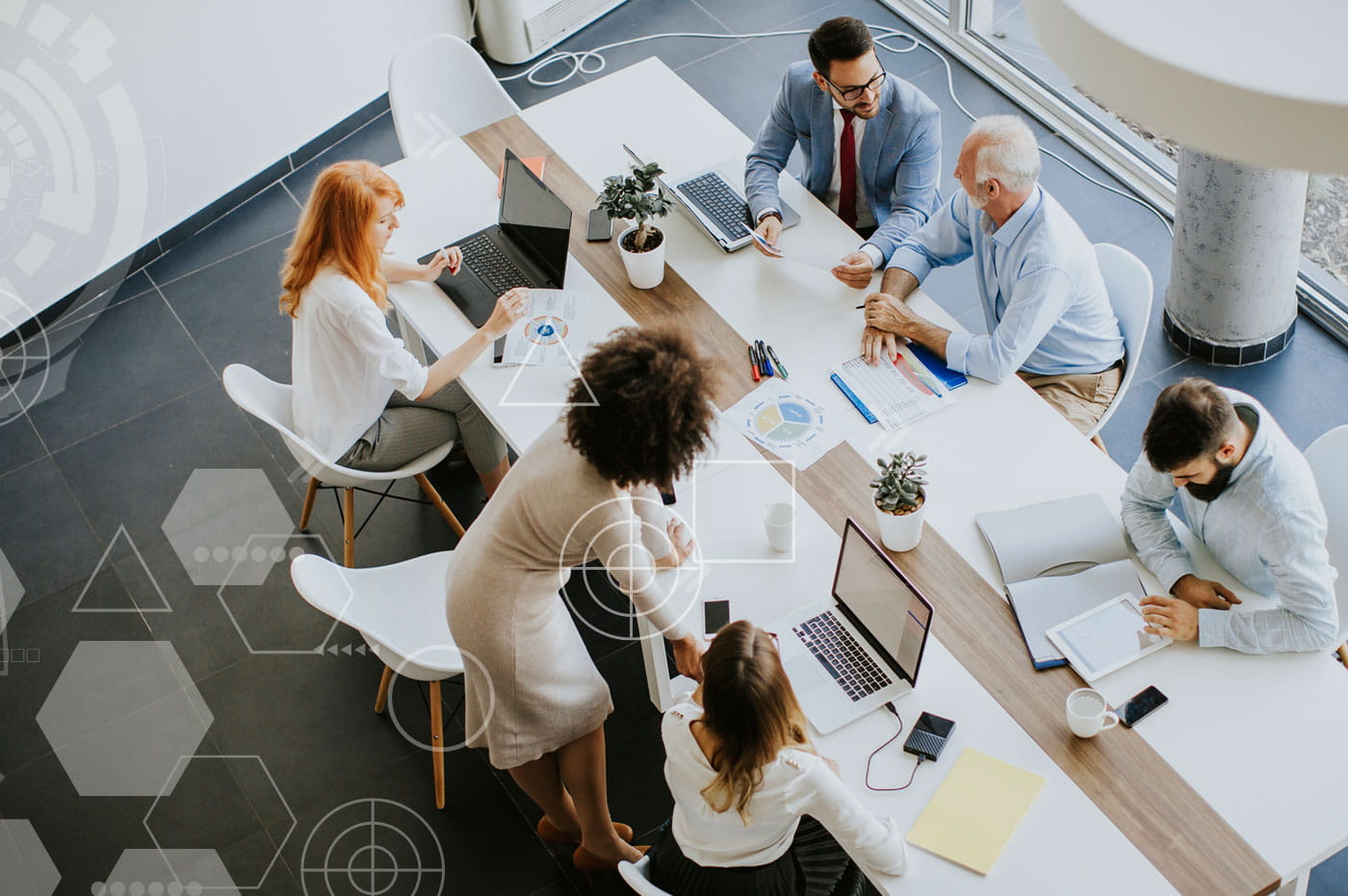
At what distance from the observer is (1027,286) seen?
2898 millimetres

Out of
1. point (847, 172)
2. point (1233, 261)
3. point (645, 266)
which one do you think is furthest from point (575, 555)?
point (1233, 261)

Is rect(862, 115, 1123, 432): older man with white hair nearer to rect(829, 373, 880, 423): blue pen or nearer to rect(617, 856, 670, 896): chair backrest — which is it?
rect(829, 373, 880, 423): blue pen

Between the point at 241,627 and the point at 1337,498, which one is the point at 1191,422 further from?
the point at 241,627

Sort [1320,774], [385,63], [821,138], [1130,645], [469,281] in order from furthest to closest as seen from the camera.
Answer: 1. [385,63]
2. [821,138]
3. [469,281]
4. [1130,645]
5. [1320,774]

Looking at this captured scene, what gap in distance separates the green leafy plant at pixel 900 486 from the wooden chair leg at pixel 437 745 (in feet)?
4.26

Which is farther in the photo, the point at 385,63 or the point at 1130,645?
the point at 385,63

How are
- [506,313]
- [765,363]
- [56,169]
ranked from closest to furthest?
1. [765,363]
2. [506,313]
3. [56,169]

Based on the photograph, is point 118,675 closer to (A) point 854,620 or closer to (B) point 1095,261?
(A) point 854,620

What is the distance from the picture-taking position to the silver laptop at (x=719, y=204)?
11.0 feet

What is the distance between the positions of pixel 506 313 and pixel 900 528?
1.22m

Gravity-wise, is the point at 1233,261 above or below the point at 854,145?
below

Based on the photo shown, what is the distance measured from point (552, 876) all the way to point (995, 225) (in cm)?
201

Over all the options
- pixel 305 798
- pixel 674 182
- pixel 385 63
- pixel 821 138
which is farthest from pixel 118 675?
pixel 385 63

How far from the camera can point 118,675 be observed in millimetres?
3521
